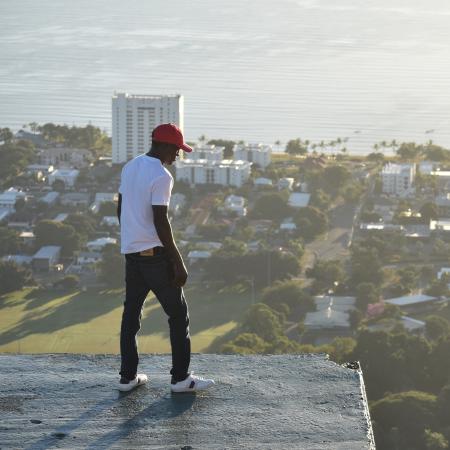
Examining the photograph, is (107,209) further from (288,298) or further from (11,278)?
(288,298)

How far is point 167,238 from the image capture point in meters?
2.20

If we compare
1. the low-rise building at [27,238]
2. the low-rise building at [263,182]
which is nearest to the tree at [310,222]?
the low-rise building at [263,182]

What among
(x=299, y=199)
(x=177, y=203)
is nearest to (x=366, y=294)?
(x=177, y=203)

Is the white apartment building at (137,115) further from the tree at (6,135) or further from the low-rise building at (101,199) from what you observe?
the low-rise building at (101,199)

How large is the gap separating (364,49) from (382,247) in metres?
14.9

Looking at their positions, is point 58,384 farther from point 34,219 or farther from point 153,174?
point 34,219

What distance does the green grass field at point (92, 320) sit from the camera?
33.1ft

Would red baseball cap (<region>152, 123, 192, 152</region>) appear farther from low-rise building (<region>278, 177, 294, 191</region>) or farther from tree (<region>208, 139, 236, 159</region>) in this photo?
tree (<region>208, 139, 236, 159</region>)

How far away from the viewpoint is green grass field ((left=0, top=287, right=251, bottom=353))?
10.1m

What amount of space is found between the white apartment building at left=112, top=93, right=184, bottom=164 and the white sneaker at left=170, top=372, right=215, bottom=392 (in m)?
18.3

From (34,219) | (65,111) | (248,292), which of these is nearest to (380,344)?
(248,292)

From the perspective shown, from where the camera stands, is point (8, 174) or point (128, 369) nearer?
point (128, 369)

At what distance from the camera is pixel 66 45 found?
92.4ft

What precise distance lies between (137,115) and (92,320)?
10.4m
